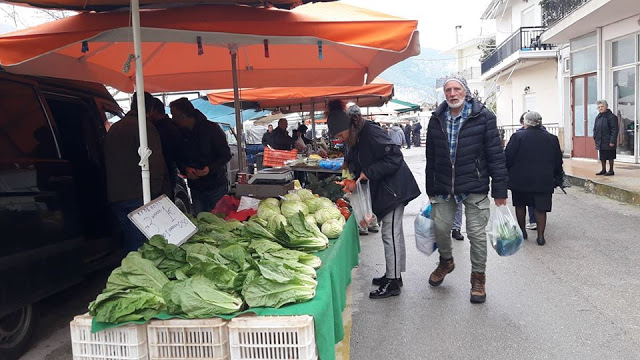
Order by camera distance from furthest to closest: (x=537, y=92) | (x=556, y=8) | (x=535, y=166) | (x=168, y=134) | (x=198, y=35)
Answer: (x=537, y=92) < (x=556, y=8) < (x=535, y=166) < (x=168, y=134) < (x=198, y=35)

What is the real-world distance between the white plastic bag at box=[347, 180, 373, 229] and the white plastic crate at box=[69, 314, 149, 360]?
2.73 meters

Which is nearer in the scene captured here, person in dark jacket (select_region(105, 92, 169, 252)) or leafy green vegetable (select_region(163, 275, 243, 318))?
leafy green vegetable (select_region(163, 275, 243, 318))

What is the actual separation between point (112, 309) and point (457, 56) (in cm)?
5848

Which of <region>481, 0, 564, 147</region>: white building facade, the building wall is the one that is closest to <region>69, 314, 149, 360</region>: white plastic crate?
<region>481, 0, 564, 147</region>: white building facade

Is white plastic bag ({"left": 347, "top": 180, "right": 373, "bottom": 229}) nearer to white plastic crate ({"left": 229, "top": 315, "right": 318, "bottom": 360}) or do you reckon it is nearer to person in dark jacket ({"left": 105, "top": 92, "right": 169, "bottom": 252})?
person in dark jacket ({"left": 105, "top": 92, "right": 169, "bottom": 252})

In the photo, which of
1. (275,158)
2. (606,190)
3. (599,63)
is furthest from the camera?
(599,63)

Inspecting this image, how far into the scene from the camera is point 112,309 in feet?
8.32

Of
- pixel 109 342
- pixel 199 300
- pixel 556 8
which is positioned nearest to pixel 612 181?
pixel 556 8

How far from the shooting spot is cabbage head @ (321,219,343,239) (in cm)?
407

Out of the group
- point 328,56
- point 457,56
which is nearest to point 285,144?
point 328,56

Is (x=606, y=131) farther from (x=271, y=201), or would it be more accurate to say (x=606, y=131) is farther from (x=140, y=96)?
(x=140, y=96)

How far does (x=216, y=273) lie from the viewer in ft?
9.27

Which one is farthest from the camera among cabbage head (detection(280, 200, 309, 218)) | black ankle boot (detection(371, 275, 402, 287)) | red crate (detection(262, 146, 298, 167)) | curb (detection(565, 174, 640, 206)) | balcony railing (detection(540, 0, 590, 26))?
balcony railing (detection(540, 0, 590, 26))

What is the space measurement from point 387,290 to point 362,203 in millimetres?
904
